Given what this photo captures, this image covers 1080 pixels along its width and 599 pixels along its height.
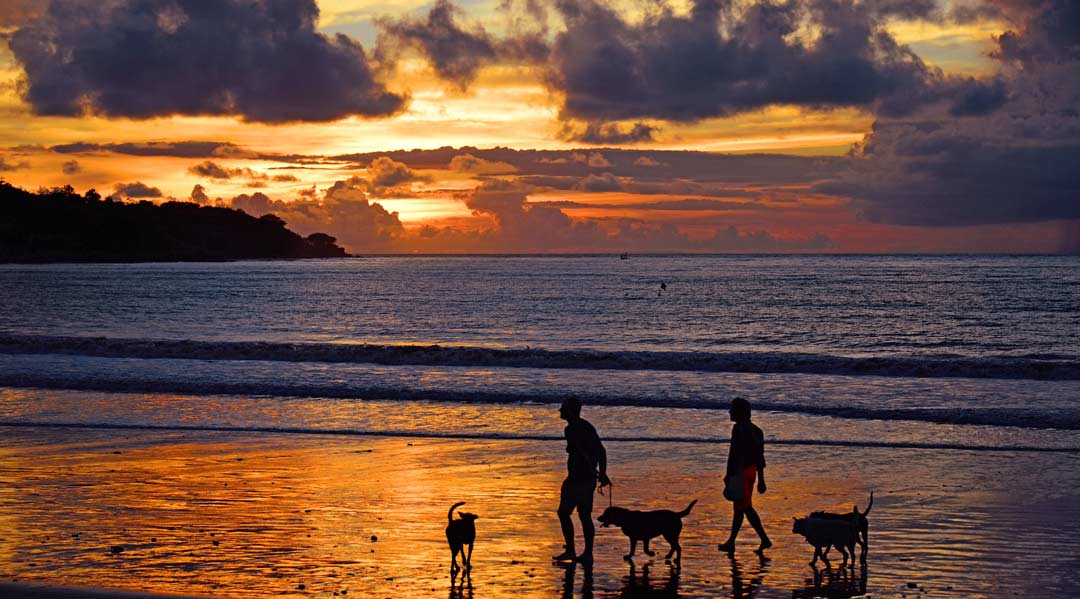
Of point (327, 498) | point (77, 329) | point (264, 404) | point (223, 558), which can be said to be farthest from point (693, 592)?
point (77, 329)

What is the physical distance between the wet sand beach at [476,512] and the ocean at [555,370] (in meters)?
2.47

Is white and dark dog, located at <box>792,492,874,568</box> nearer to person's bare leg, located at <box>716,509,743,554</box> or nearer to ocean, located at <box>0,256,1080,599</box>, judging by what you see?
ocean, located at <box>0,256,1080,599</box>

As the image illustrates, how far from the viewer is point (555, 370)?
34125 millimetres

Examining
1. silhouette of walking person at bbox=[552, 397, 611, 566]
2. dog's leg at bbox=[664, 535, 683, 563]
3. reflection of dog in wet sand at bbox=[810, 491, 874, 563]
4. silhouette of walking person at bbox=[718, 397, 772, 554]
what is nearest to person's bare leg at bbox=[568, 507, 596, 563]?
silhouette of walking person at bbox=[552, 397, 611, 566]

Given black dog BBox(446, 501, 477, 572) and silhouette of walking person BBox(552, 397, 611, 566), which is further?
silhouette of walking person BBox(552, 397, 611, 566)

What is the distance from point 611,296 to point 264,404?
76.6 metres

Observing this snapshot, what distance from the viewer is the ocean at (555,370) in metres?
21.4

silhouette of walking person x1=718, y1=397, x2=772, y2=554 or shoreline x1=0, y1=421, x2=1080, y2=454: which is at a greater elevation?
silhouette of walking person x1=718, y1=397, x2=772, y2=554

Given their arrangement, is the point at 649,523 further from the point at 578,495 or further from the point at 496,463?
the point at 496,463

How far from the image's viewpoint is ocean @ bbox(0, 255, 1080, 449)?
70.3 feet

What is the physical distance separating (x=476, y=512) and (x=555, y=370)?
2134cm

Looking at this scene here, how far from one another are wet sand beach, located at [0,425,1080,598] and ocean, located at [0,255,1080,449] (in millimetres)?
2473

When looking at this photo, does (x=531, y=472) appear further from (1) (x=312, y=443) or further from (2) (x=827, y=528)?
(2) (x=827, y=528)

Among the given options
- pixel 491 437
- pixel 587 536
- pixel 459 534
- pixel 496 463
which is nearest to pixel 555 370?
pixel 491 437
